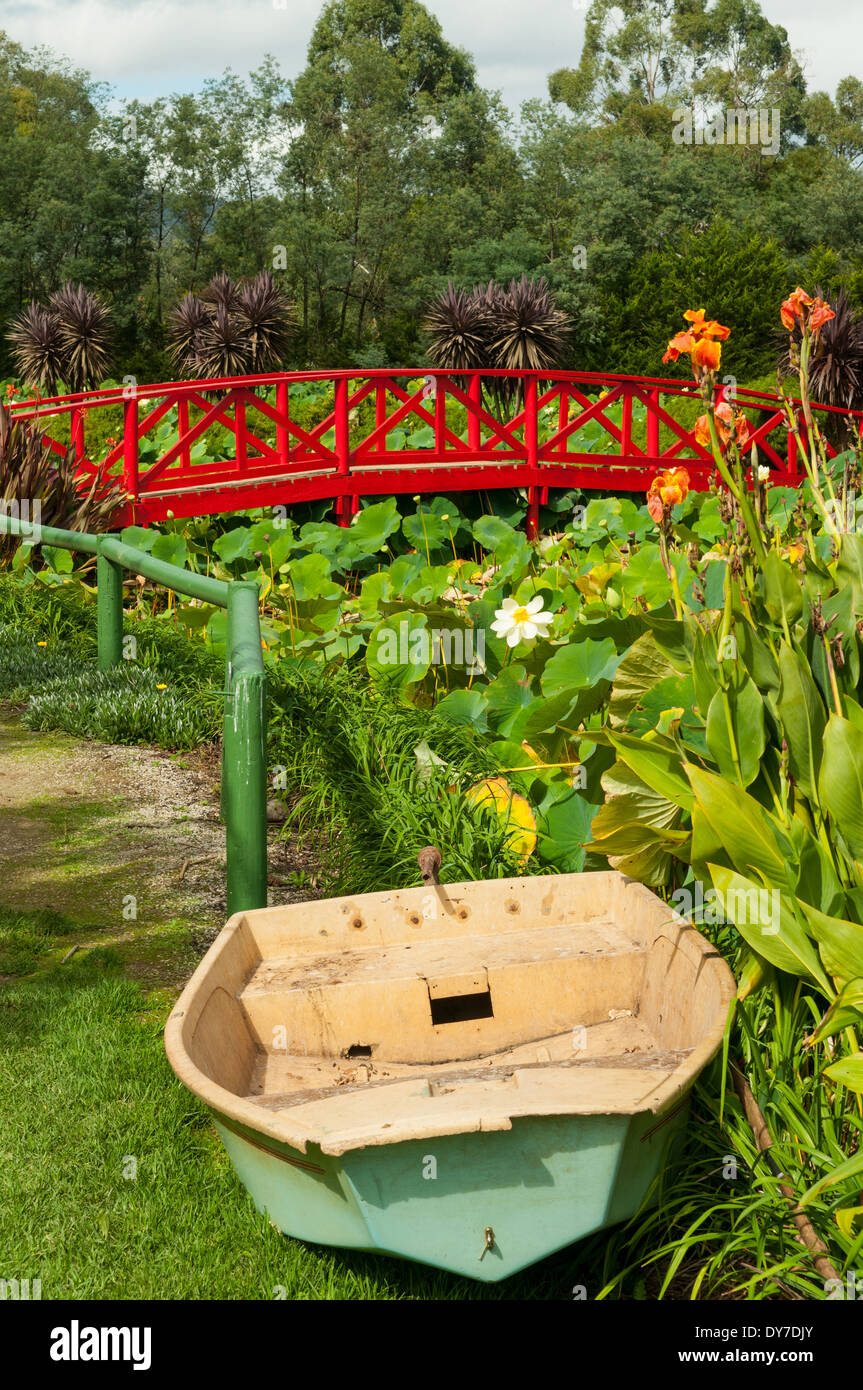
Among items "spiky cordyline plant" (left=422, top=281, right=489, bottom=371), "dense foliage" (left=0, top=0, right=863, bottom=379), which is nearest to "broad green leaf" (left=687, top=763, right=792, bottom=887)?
"spiky cordyline plant" (left=422, top=281, right=489, bottom=371)

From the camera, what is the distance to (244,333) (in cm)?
1780

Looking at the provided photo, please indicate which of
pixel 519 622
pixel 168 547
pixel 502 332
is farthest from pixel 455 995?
pixel 502 332

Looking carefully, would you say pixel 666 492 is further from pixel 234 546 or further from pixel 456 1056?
pixel 234 546

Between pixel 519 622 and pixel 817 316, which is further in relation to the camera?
pixel 519 622

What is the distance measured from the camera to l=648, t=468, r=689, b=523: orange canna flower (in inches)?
89.5

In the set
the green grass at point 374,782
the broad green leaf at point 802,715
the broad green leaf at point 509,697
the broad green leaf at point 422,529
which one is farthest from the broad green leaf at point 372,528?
the broad green leaf at point 802,715

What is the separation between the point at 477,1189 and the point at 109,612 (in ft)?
13.1

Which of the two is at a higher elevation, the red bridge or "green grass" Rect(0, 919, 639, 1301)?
the red bridge

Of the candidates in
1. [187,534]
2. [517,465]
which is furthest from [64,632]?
[517,465]

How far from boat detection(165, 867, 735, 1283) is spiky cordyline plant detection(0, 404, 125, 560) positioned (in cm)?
462

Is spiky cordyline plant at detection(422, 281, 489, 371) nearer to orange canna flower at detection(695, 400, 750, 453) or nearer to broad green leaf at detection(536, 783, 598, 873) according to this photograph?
broad green leaf at detection(536, 783, 598, 873)

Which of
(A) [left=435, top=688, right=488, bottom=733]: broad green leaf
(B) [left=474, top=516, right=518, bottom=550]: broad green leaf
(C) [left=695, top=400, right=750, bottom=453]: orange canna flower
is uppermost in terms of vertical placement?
(C) [left=695, top=400, right=750, bottom=453]: orange canna flower

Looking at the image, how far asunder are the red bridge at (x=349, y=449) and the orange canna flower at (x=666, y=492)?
242 inches
